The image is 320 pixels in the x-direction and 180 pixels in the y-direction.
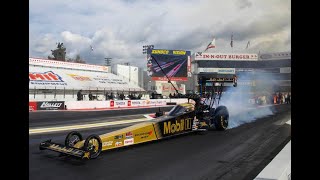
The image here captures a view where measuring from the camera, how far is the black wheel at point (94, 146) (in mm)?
6137

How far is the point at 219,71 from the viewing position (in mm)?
69875

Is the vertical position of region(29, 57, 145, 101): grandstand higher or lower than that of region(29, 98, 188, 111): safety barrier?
higher

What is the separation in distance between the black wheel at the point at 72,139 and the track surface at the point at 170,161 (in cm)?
34

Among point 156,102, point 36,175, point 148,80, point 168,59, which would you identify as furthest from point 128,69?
point 36,175

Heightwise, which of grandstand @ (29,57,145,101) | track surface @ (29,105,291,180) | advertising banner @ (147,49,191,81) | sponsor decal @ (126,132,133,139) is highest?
advertising banner @ (147,49,191,81)

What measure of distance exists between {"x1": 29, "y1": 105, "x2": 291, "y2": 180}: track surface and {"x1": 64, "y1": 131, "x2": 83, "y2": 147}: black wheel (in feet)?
1.12

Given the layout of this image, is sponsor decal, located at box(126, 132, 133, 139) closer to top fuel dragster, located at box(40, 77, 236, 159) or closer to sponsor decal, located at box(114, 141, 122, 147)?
top fuel dragster, located at box(40, 77, 236, 159)

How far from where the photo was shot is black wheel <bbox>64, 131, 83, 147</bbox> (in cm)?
652

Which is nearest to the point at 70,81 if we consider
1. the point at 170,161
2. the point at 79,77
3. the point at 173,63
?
the point at 79,77

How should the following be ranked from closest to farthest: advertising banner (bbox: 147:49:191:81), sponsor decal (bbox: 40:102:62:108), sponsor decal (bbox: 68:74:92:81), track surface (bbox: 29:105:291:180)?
track surface (bbox: 29:105:291:180)
sponsor decal (bbox: 40:102:62:108)
sponsor decal (bbox: 68:74:92:81)
advertising banner (bbox: 147:49:191:81)

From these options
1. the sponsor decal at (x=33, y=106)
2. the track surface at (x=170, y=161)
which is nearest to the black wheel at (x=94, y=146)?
the track surface at (x=170, y=161)

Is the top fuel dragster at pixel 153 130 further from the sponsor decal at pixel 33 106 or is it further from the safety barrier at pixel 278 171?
the sponsor decal at pixel 33 106

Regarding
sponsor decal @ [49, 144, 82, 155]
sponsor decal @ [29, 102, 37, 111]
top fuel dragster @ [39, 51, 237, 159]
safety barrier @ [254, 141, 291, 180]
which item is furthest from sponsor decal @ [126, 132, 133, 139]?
sponsor decal @ [29, 102, 37, 111]
